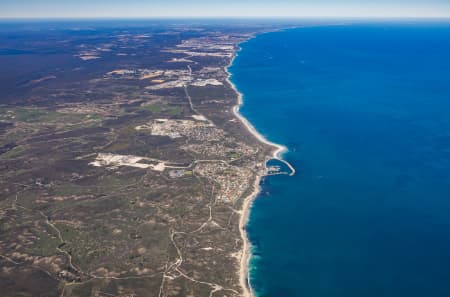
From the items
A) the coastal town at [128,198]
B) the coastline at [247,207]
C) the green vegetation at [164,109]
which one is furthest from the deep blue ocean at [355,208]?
the green vegetation at [164,109]

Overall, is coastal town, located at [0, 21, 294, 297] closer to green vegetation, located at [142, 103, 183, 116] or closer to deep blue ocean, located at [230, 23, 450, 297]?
green vegetation, located at [142, 103, 183, 116]

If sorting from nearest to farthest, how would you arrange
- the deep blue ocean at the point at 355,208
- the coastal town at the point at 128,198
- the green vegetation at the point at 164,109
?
the coastal town at the point at 128,198 → the deep blue ocean at the point at 355,208 → the green vegetation at the point at 164,109

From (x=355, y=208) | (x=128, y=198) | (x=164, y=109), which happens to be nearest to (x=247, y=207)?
(x=355, y=208)

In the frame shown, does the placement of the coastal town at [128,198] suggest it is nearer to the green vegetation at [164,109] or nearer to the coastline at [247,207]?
the coastline at [247,207]

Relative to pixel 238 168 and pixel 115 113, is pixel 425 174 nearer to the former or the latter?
pixel 238 168

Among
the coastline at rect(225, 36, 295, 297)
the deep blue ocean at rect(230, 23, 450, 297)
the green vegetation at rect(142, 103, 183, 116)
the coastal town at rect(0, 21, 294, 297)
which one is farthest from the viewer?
the green vegetation at rect(142, 103, 183, 116)

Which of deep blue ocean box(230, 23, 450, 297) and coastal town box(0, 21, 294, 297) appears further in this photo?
deep blue ocean box(230, 23, 450, 297)

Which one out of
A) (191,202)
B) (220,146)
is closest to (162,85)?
(220,146)

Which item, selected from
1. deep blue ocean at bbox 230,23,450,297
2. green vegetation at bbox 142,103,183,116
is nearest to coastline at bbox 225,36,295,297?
deep blue ocean at bbox 230,23,450,297
